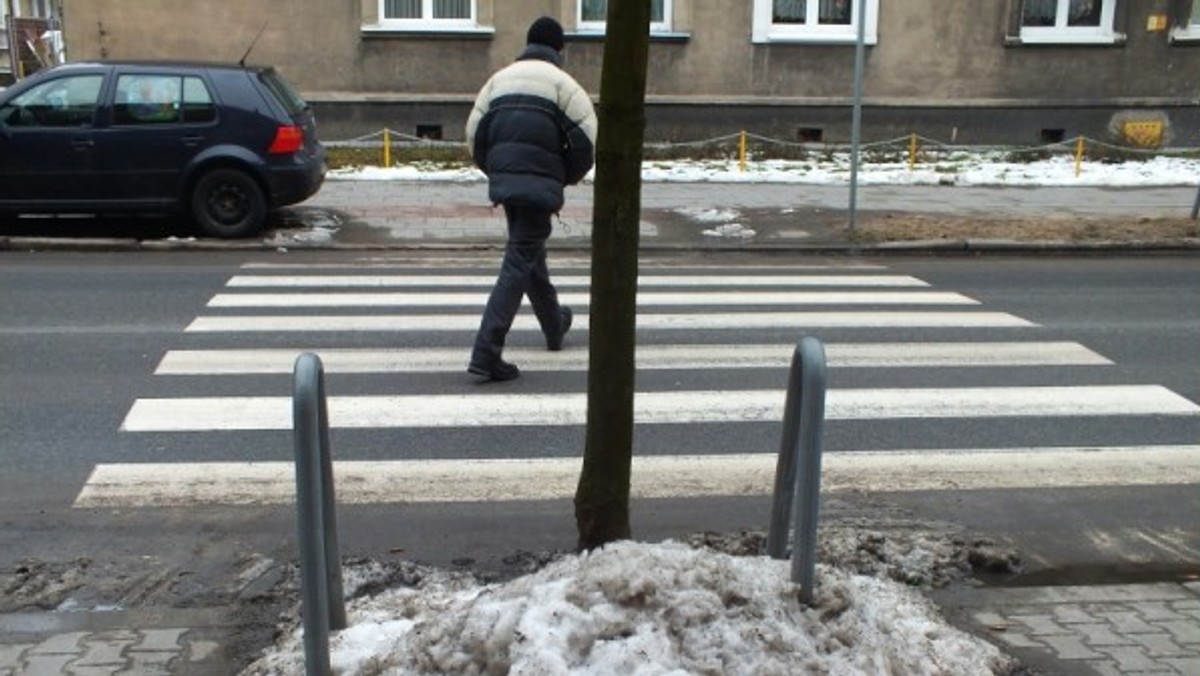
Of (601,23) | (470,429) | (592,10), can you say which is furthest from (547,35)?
(601,23)

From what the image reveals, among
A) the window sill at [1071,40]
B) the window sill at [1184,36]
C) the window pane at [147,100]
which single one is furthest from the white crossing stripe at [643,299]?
the window sill at [1184,36]

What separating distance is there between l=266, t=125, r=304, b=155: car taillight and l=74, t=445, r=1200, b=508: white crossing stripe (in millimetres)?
7271

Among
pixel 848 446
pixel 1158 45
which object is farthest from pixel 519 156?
pixel 1158 45

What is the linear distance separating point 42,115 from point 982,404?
992cm

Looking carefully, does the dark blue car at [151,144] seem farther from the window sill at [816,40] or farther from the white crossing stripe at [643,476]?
the window sill at [816,40]

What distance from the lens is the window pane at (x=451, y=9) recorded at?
21.8 meters

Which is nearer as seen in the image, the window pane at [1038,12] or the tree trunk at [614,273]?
the tree trunk at [614,273]

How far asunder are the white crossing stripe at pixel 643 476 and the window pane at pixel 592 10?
1700 cm

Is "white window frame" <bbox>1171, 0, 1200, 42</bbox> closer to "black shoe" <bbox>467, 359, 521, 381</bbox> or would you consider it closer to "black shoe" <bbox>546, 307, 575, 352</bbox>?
"black shoe" <bbox>546, 307, 575, 352</bbox>

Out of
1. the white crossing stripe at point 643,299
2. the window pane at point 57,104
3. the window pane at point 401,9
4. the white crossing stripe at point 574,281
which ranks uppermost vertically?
the window pane at point 401,9

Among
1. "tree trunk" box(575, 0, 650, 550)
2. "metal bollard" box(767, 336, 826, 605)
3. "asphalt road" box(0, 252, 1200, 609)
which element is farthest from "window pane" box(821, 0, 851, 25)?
"metal bollard" box(767, 336, 826, 605)

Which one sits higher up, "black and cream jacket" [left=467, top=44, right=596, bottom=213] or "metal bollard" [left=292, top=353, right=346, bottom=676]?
"black and cream jacket" [left=467, top=44, right=596, bottom=213]

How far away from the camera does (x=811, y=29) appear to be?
73.1ft

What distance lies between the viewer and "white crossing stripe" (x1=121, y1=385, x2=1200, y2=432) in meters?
6.45
